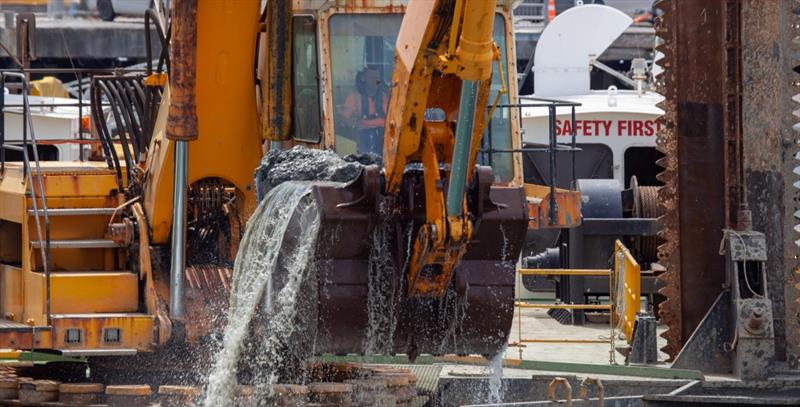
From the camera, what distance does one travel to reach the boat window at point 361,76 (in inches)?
413

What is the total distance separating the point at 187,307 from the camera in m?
10.3

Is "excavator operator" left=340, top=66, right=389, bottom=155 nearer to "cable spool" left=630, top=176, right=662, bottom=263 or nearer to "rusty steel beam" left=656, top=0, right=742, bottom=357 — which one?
"rusty steel beam" left=656, top=0, right=742, bottom=357

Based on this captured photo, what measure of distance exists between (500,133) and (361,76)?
103cm

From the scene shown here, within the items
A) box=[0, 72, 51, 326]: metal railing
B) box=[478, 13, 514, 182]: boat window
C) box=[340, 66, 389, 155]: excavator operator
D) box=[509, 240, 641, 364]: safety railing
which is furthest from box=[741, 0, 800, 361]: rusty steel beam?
box=[0, 72, 51, 326]: metal railing

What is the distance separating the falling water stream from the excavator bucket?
0.08m

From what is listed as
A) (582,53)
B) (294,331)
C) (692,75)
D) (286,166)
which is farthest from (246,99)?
(582,53)

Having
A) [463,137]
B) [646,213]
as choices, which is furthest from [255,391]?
[646,213]

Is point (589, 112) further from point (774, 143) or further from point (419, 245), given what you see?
point (419, 245)

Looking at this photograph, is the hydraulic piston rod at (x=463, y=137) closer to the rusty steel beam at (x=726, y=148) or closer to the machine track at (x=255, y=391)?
the machine track at (x=255, y=391)

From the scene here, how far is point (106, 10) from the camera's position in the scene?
111 feet

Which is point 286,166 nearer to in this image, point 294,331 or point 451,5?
point 294,331

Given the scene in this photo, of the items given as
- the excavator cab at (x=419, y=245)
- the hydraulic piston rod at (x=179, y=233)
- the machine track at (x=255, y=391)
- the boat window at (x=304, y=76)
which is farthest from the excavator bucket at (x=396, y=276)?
the boat window at (x=304, y=76)

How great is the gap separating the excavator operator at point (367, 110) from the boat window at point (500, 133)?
2.40 feet

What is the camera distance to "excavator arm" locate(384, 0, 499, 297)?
8023mm
